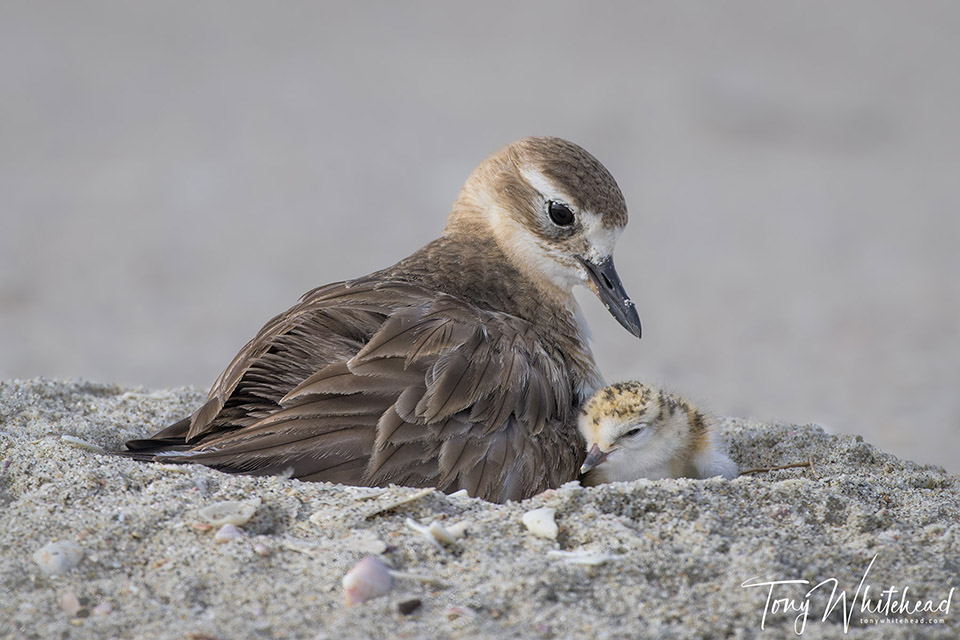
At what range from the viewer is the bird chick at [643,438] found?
3914mm

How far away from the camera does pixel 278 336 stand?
4.09 m

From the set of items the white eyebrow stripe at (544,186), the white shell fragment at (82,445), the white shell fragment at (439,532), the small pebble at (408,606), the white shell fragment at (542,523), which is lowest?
the small pebble at (408,606)

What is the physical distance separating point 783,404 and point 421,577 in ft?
17.5

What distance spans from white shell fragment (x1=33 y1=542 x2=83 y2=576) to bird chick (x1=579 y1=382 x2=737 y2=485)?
5.61ft

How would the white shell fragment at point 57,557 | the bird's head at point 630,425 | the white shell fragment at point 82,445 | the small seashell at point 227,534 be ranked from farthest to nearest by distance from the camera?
1. the bird's head at point 630,425
2. the white shell fragment at point 82,445
3. the small seashell at point 227,534
4. the white shell fragment at point 57,557

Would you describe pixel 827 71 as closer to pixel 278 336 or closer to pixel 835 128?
pixel 835 128

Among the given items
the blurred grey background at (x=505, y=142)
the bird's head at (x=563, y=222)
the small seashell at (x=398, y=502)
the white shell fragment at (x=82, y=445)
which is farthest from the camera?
the blurred grey background at (x=505, y=142)

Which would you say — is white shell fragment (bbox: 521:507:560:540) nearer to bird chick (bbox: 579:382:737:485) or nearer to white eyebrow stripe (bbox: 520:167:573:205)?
bird chick (bbox: 579:382:737:485)

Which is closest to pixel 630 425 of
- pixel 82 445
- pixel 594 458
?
pixel 594 458

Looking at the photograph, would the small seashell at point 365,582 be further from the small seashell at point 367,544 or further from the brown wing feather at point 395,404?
the brown wing feather at point 395,404

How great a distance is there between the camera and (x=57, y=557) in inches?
119
